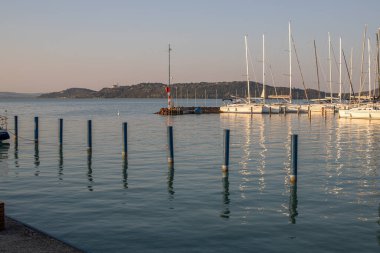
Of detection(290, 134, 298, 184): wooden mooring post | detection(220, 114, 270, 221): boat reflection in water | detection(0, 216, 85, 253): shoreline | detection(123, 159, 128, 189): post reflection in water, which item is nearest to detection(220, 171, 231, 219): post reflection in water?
detection(220, 114, 270, 221): boat reflection in water

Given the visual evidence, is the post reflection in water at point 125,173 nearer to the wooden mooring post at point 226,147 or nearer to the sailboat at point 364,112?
the wooden mooring post at point 226,147

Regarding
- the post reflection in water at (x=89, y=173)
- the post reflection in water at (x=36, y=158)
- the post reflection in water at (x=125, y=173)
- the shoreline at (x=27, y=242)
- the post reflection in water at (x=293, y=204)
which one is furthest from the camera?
the post reflection in water at (x=36, y=158)

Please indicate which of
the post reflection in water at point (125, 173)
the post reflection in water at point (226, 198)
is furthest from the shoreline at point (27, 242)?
the post reflection in water at point (125, 173)

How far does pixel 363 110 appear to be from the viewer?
227 ft

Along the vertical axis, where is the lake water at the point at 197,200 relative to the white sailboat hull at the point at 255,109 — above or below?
below

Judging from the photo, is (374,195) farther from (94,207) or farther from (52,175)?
(52,175)

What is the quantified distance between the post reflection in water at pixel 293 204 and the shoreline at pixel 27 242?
7.33 m

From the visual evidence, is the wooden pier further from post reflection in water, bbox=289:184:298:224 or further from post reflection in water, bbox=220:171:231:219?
post reflection in water, bbox=289:184:298:224

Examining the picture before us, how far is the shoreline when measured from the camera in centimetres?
970

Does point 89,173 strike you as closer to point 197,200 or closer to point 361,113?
point 197,200

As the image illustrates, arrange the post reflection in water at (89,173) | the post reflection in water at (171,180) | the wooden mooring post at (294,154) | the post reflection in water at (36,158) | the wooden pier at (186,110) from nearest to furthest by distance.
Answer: the post reflection in water at (171,180), the wooden mooring post at (294,154), the post reflection in water at (89,173), the post reflection in water at (36,158), the wooden pier at (186,110)

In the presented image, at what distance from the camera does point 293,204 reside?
55.6 feet

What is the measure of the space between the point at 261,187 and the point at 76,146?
20.1 meters

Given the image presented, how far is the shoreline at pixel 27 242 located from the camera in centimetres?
970
